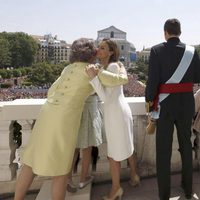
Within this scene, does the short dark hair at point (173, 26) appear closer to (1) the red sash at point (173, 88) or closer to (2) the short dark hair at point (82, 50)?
(1) the red sash at point (173, 88)

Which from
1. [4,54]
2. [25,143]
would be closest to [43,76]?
[4,54]

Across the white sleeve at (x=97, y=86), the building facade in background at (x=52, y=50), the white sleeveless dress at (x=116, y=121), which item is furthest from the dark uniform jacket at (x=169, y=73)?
the building facade in background at (x=52, y=50)

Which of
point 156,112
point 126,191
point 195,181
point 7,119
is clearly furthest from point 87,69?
point 195,181

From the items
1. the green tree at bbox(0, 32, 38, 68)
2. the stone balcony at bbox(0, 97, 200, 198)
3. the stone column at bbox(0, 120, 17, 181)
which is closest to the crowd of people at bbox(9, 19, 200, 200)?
the stone balcony at bbox(0, 97, 200, 198)

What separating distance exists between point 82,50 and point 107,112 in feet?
1.94

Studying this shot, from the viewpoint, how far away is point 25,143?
150 inches

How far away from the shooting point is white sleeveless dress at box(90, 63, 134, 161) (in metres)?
3.30

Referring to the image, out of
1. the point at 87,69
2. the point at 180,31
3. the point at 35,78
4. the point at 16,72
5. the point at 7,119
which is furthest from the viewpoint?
the point at 16,72

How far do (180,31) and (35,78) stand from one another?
63.3 metres

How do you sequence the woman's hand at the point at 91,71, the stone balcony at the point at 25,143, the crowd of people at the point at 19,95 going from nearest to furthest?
the woman's hand at the point at 91,71 → the stone balcony at the point at 25,143 → the crowd of people at the point at 19,95

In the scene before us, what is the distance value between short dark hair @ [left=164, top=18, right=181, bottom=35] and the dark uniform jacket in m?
0.06

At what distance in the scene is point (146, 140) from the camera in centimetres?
421

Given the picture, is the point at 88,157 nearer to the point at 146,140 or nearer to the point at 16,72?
the point at 146,140

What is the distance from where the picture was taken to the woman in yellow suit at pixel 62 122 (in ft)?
10.0
